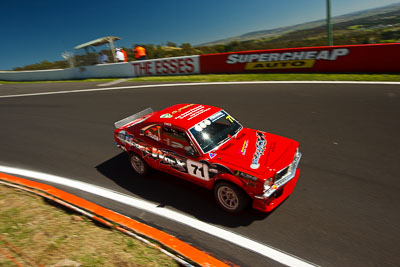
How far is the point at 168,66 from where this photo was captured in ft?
57.1

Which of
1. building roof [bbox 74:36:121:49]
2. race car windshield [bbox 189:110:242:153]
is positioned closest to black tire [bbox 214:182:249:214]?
race car windshield [bbox 189:110:242:153]

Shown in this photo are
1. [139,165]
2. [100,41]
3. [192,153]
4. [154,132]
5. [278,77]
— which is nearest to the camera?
[192,153]

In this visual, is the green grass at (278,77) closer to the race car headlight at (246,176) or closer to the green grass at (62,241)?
the race car headlight at (246,176)

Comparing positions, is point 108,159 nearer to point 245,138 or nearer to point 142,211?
point 142,211

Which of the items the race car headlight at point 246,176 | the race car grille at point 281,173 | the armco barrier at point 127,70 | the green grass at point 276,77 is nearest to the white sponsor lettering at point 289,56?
the green grass at point 276,77

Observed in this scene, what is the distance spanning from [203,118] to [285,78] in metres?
9.13

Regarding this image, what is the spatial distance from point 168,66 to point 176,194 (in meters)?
13.6

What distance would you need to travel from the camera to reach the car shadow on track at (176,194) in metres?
4.44

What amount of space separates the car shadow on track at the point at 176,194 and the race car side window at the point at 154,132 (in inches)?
38.8

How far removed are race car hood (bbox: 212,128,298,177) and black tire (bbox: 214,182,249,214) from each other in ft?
1.23

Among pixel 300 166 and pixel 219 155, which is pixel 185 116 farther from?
pixel 300 166

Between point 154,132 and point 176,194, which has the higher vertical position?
point 154,132

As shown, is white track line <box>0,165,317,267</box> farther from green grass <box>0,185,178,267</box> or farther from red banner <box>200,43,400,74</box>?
red banner <box>200,43,400,74</box>

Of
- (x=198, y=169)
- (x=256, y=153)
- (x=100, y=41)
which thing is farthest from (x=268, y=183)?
(x=100, y=41)
